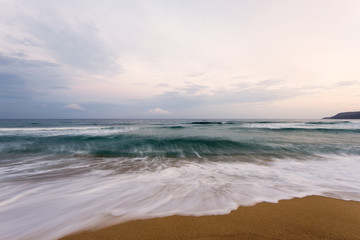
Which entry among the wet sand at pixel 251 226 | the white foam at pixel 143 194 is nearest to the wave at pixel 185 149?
the white foam at pixel 143 194

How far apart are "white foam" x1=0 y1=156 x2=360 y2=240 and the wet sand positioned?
9.0 inches

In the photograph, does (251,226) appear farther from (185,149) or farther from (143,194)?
(185,149)

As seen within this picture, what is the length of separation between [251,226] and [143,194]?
205cm

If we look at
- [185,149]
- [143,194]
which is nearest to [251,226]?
[143,194]

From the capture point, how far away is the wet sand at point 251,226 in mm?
1906

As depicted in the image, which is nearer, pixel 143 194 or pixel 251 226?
pixel 251 226

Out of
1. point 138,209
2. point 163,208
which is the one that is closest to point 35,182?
point 138,209

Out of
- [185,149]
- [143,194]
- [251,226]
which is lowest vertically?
[185,149]

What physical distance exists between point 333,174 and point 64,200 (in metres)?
6.87

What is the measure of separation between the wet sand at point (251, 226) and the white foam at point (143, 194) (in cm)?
23

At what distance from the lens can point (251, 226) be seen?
2.07 metres

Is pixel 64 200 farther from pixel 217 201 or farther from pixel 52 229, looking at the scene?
pixel 217 201

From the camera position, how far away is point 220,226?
207 centimetres

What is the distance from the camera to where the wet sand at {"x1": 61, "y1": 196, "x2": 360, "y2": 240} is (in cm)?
191
